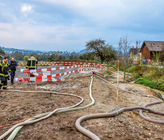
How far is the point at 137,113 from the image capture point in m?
5.74

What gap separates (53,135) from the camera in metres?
3.37

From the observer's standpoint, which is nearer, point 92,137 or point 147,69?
point 92,137

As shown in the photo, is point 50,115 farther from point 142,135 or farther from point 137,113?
point 137,113

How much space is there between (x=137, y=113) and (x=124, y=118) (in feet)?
3.44

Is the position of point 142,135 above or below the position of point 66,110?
below

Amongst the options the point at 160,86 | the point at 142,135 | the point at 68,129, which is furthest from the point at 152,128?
the point at 160,86

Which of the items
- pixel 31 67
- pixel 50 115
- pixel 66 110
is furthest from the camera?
pixel 31 67

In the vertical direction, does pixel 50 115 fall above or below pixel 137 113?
above

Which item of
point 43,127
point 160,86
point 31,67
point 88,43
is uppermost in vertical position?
point 88,43

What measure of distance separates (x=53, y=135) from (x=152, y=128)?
2.90m

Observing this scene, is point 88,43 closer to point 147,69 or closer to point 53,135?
point 147,69

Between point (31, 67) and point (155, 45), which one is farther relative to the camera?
point (155, 45)

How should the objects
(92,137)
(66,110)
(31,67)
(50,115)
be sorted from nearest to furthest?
1. (92,137)
2. (50,115)
3. (66,110)
4. (31,67)

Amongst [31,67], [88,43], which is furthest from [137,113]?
[88,43]
